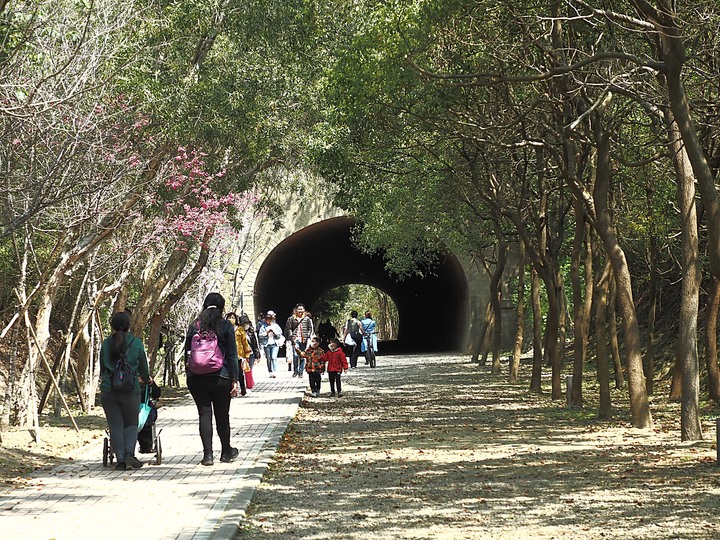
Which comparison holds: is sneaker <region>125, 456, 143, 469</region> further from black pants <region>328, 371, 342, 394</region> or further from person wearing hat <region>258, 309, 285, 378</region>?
person wearing hat <region>258, 309, 285, 378</region>

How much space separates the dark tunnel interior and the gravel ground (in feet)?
→ 75.8

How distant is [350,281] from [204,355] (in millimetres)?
48643

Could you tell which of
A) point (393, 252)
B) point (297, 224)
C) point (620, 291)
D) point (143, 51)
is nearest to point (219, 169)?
point (143, 51)

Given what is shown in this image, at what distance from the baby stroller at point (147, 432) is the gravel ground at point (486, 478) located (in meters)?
1.16

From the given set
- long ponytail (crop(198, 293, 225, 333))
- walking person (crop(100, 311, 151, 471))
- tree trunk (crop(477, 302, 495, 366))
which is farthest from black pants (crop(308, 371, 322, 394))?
tree trunk (crop(477, 302, 495, 366))

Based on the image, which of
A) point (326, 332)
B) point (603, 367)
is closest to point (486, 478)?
point (603, 367)

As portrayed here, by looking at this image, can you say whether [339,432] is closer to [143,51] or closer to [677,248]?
[143,51]

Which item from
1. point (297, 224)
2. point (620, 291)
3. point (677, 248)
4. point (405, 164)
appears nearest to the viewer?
point (620, 291)

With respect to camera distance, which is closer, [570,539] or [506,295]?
[570,539]

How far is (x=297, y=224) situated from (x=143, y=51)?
75.0 ft

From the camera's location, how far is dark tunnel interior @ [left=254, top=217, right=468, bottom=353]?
41.3 m

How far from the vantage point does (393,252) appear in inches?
1371

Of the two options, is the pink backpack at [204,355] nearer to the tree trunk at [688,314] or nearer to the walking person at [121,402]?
the walking person at [121,402]

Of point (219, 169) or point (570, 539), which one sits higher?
point (219, 169)
